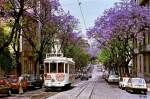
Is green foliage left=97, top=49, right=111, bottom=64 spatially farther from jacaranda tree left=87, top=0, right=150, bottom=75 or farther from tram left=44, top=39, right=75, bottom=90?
tram left=44, top=39, right=75, bottom=90

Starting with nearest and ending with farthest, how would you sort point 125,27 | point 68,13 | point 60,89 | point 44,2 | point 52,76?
point 52,76 < point 60,89 < point 44,2 < point 125,27 < point 68,13

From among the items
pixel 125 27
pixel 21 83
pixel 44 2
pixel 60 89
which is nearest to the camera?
pixel 21 83

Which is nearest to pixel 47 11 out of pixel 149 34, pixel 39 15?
pixel 39 15

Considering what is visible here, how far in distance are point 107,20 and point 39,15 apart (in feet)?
28.5

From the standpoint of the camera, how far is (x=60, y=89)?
45.4 metres

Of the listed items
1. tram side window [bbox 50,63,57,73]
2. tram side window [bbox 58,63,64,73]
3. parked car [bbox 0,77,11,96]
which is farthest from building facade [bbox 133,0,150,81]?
parked car [bbox 0,77,11,96]

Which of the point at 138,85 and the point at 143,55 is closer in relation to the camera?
the point at 138,85

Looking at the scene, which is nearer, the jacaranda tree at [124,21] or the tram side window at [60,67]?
the tram side window at [60,67]

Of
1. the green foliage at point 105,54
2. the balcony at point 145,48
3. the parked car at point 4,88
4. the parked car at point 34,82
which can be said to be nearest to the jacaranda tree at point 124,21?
the balcony at point 145,48

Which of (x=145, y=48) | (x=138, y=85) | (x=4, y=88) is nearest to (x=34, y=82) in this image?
(x=138, y=85)

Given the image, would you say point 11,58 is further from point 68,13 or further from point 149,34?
point 149,34

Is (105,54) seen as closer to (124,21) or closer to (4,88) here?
(124,21)

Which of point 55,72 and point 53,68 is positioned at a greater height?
point 53,68

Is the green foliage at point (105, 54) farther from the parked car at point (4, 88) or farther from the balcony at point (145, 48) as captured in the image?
the parked car at point (4, 88)
